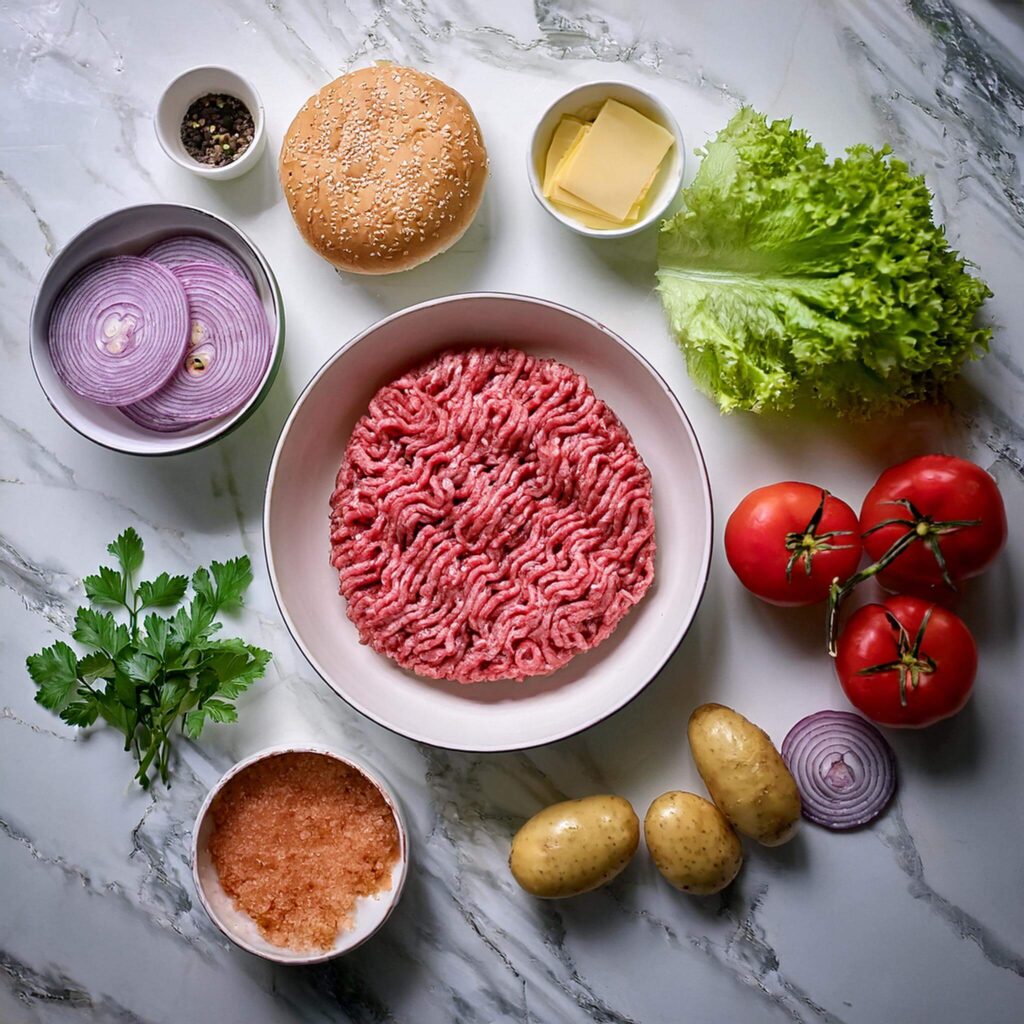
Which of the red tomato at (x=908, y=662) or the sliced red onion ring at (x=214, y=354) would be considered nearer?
the red tomato at (x=908, y=662)

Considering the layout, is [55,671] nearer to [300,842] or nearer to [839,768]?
[300,842]

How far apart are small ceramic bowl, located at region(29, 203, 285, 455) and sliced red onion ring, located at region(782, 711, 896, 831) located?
5.87 feet

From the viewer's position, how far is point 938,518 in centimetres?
250

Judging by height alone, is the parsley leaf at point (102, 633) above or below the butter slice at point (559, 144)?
below

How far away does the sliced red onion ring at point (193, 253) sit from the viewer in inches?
106

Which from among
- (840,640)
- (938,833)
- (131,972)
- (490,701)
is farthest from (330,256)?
(938,833)

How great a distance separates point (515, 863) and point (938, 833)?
1217mm

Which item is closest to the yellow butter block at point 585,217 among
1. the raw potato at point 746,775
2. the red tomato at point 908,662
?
the red tomato at point 908,662

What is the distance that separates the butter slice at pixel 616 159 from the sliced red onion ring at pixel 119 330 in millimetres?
1135

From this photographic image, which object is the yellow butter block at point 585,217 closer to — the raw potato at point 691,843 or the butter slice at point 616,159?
the butter slice at point 616,159

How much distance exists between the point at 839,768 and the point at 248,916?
5.54ft

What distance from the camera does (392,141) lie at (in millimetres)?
2559

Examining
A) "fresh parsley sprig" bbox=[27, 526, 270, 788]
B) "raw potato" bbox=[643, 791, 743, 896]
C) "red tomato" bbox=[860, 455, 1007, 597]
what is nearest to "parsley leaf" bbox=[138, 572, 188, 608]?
"fresh parsley sprig" bbox=[27, 526, 270, 788]

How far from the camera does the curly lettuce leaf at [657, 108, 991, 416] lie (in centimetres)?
234
